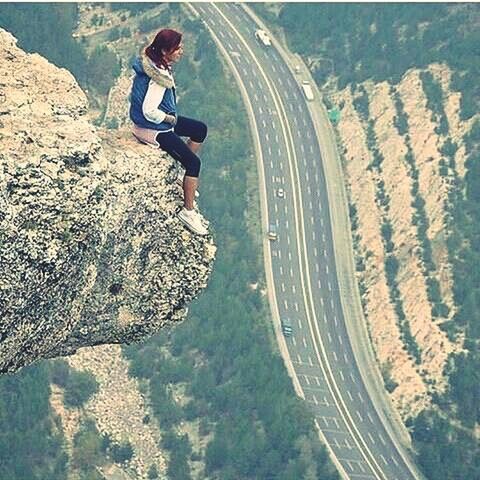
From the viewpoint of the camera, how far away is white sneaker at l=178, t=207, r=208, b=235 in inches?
1421

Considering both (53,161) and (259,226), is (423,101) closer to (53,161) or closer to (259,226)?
(259,226)

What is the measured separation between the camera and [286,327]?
18275 cm

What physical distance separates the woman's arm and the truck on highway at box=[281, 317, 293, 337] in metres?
147

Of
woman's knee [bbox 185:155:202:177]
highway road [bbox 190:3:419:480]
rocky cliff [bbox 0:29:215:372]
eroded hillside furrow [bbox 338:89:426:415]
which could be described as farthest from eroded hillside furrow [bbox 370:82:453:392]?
woman's knee [bbox 185:155:202:177]

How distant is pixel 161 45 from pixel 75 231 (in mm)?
5244

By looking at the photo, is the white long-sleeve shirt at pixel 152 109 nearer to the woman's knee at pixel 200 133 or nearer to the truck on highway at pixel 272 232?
the woman's knee at pixel 200 133

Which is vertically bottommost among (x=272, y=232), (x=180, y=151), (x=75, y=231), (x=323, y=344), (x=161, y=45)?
(x=75, y=231)

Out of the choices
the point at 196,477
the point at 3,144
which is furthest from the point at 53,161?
the point at 196,477

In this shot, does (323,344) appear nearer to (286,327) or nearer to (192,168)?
(286,327)

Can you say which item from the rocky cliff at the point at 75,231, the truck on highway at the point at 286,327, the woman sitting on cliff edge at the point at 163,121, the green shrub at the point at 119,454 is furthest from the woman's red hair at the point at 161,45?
the truck on highway at the point at 286,327

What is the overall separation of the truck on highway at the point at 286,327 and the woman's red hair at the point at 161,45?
14852 cm

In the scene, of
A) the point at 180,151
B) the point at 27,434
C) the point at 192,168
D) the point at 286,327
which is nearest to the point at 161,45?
the point at 180,151

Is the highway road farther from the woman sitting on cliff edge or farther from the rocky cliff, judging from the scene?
the woman sitting on cliff edge

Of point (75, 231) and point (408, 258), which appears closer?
point (75, 231)
